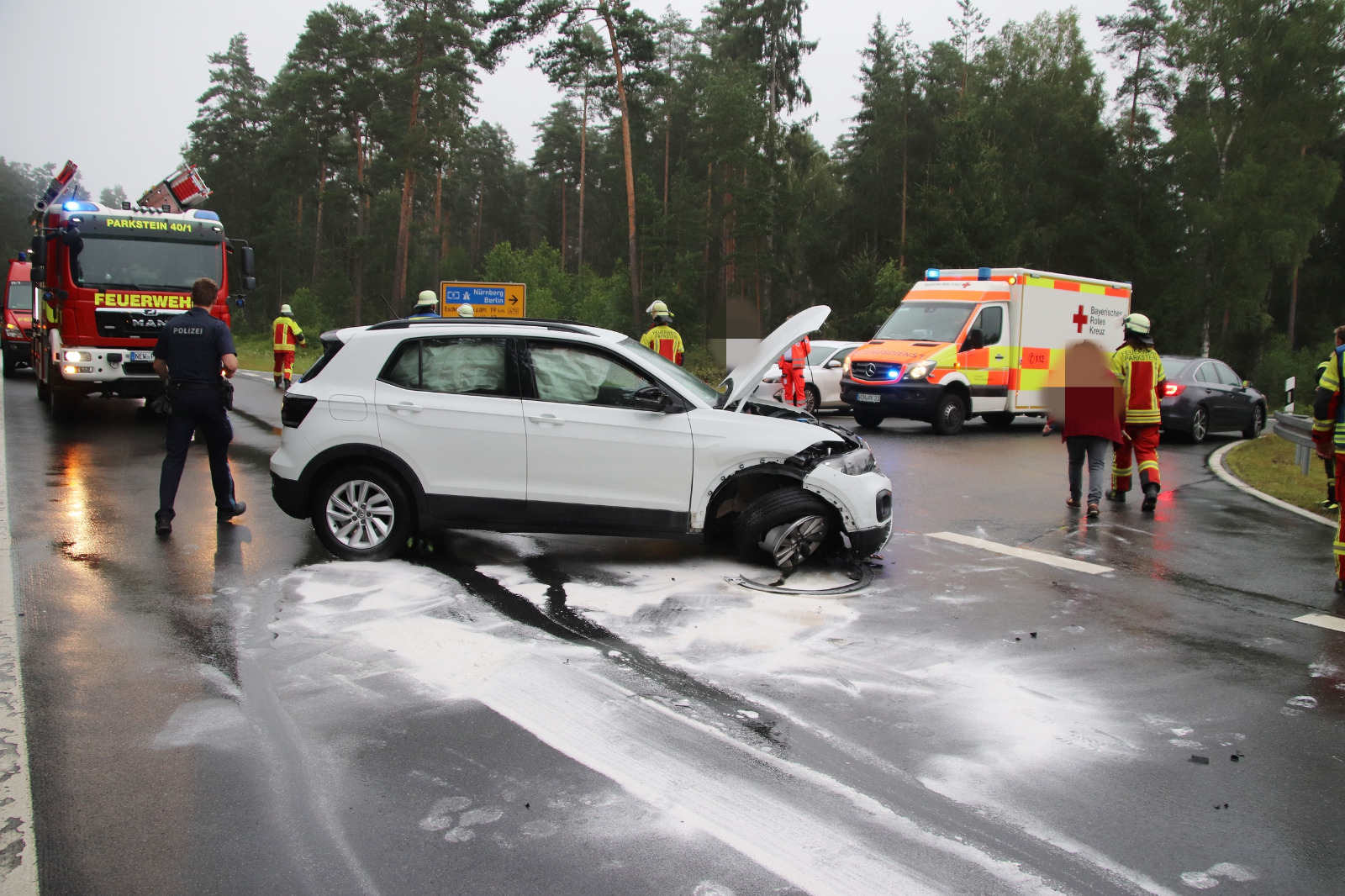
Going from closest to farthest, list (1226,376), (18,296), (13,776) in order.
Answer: (13,776) → (1226,376) → (18,296)

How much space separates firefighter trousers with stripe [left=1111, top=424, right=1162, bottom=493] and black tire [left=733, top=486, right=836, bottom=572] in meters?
4.83

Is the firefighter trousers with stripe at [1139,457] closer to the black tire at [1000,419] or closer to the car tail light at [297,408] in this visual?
the black tire at [1000,419]

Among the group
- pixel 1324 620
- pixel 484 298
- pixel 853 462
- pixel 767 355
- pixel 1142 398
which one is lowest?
pixel 1324 620

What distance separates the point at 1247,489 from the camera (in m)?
12.1

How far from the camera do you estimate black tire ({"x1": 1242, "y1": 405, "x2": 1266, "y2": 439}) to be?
1850cm

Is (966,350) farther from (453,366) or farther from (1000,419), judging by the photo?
(453,366)

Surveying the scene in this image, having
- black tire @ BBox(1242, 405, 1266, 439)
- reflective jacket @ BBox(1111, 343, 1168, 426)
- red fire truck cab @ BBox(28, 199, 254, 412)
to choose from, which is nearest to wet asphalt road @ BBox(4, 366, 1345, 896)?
reflective jacket @ BBox(1111, 343, 1168, 426)

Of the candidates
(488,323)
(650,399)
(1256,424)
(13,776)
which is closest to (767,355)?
(650,399)

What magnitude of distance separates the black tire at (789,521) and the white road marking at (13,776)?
413cm

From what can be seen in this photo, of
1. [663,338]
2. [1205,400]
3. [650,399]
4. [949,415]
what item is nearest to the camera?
[650,399]

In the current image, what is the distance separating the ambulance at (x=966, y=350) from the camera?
16688mm

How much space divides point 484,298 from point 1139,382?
12554mm

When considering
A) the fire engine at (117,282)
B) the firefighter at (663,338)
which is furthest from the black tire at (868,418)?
the fire engine at (117,282)

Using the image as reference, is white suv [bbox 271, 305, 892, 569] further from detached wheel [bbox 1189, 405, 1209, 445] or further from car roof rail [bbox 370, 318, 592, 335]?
detached wheel [bbox 1189, 405, 1209, 445]
